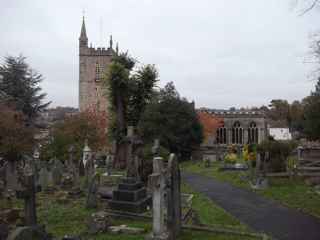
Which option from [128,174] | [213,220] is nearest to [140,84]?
[128,174]

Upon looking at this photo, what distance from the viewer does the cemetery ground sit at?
7.47 m

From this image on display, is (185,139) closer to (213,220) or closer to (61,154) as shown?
(61,154)

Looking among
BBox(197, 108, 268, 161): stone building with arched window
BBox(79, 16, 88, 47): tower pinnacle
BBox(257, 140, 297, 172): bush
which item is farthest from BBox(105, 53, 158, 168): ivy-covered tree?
BBox(79, 16, 88, 47): tower pinnacle

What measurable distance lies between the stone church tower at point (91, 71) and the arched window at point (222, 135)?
58.3ft

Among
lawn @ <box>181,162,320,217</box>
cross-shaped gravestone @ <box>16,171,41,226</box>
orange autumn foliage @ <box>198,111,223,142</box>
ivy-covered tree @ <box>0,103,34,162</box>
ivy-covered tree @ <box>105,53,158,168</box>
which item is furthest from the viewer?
orange autumn foliage @ <box>198,111,223,142</box>

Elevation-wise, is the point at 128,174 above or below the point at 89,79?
below

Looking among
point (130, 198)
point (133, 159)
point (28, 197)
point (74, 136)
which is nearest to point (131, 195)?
point (130, 198)

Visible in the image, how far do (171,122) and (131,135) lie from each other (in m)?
17.1

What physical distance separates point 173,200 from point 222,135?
1609 inches

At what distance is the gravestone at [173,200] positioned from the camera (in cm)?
723

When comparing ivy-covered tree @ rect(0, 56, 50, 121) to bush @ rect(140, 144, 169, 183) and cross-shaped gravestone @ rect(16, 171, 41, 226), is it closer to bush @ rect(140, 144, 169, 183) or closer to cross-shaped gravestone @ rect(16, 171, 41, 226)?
bush @ rect(140, 144, 169, 183)

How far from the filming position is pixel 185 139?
30.8 meters

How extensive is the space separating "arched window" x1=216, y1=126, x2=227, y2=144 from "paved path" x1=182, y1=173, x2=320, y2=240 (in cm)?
3262

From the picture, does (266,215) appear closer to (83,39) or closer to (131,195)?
(131,195)
